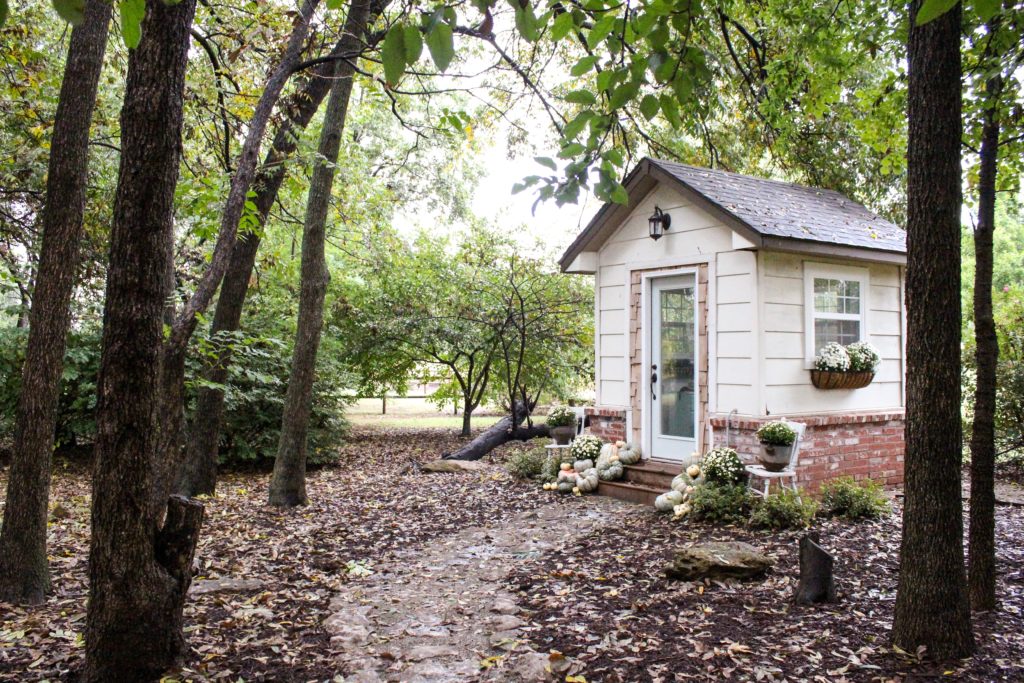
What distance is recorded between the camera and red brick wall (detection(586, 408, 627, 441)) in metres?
8.94

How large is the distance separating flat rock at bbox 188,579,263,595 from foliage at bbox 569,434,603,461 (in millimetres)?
4684

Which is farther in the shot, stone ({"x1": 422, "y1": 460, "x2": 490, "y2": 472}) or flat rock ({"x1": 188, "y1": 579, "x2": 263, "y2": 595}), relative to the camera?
stone ({"x1": 422, "y1": 460, "x2": 490, "y2": 472})

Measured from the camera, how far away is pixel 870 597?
461 centimetres

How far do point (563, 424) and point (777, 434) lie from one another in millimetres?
3367

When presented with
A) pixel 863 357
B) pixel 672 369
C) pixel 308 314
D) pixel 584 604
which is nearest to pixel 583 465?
pixel 672 369

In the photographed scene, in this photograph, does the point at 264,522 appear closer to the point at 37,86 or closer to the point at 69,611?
the point at 69,611

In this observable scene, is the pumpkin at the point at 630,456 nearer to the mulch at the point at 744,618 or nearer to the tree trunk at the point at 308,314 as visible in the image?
the mulch at the point at 744,618

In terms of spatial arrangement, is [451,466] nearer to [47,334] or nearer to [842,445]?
[842,445]

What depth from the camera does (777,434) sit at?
6.97 m

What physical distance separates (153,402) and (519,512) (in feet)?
16.4

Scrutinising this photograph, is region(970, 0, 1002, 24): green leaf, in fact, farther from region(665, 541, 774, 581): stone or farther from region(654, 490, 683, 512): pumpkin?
region(654, 490, 683, 512): pumpkin

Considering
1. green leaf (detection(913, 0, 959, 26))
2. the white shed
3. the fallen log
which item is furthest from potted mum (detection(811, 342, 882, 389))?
green leaf (detection(913, 0, 959, 26))

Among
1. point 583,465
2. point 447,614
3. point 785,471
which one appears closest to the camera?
point 447,614

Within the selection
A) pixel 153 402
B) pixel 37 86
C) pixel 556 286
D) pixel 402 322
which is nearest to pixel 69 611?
pixel 153 402
